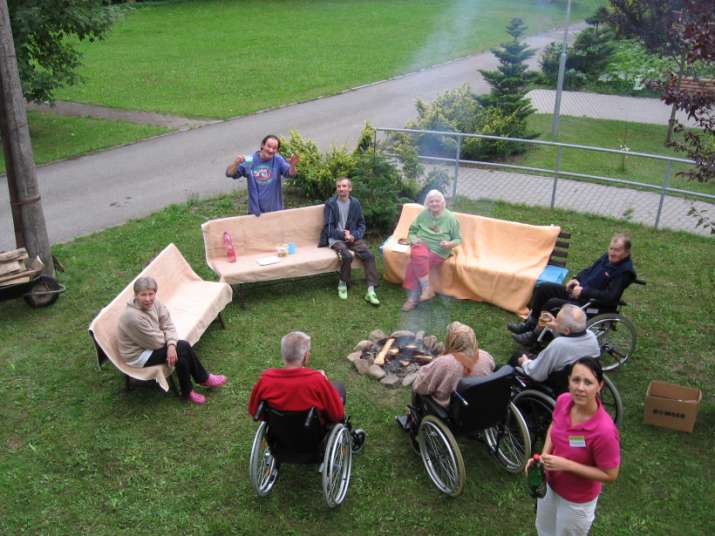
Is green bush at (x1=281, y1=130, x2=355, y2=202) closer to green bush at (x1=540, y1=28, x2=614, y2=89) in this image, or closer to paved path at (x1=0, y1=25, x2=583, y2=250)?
paved path at (x1=0, y1=25, x2=583, y2=250)

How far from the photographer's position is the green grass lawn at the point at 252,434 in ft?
16.6

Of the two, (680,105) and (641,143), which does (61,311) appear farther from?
(641,143)

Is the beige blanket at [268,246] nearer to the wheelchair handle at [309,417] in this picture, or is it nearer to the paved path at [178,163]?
the paved path at [178,163]

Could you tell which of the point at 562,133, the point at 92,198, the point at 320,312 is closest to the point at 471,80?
the point at 562,133

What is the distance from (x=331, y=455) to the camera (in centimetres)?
484

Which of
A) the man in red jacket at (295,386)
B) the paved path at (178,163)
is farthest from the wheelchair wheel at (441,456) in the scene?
the paved path at (178,163)

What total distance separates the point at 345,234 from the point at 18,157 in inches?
157

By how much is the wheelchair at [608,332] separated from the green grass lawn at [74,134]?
464 inches

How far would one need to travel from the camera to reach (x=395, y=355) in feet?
23.1

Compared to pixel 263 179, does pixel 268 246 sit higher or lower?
lower

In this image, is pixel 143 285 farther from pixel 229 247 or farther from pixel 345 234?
pixel 345 234

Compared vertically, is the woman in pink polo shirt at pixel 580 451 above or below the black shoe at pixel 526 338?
above

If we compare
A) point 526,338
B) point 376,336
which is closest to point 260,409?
point 376,336

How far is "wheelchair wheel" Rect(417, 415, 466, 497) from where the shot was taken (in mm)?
4980
